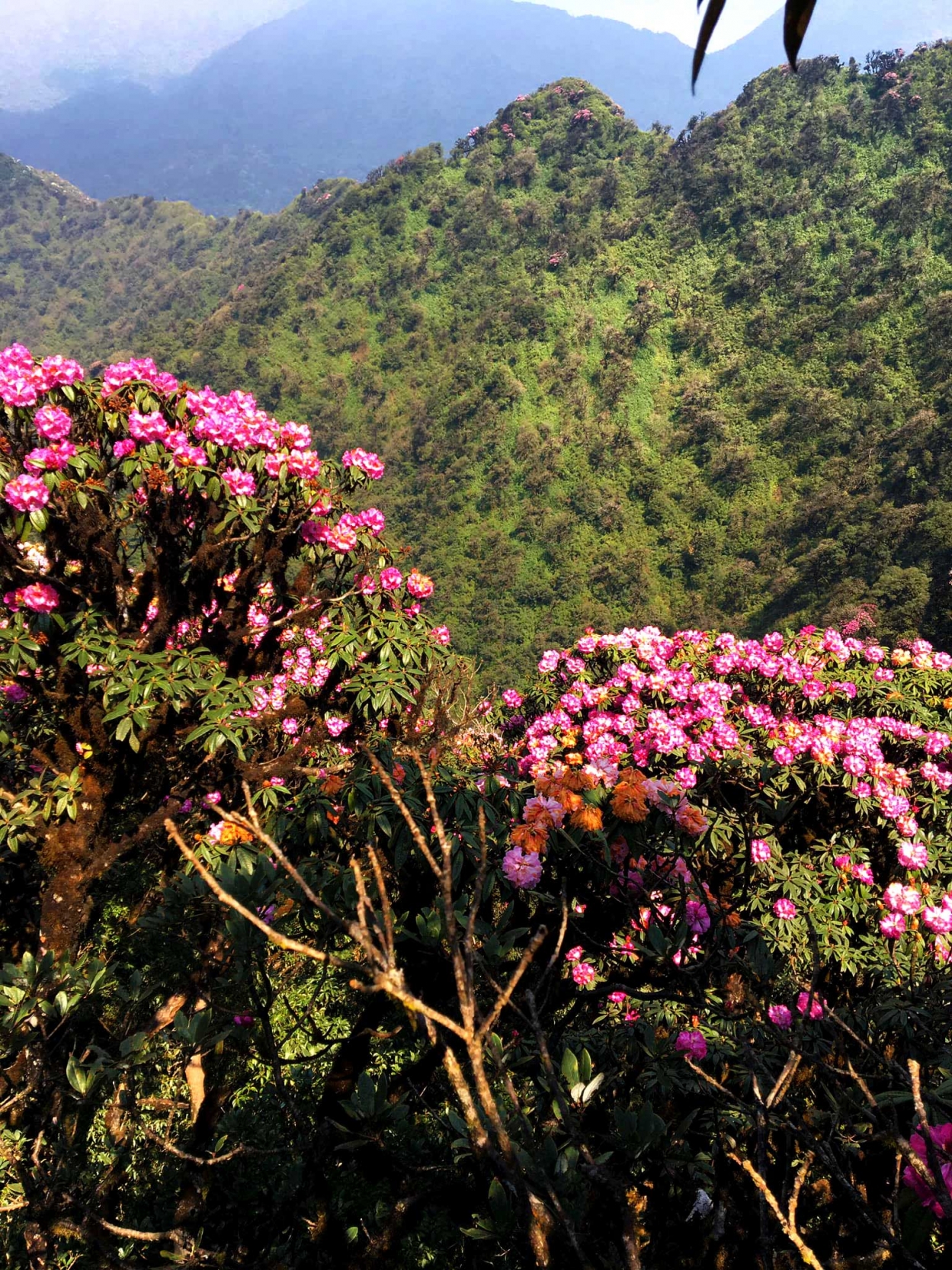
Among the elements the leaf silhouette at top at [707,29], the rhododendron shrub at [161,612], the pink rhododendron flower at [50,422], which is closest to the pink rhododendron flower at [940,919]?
the rhododendron shrub at [161,612]

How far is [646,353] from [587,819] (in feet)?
187

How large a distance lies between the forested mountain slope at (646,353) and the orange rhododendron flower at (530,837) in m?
22.2

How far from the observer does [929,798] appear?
539cm

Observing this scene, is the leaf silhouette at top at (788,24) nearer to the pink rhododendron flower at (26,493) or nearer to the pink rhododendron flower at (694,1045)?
the pink rhododendron flower at (694,1045)

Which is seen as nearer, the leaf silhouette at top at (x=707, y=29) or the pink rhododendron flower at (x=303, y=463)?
the leaf silhouette at top at (x=707, y=29)

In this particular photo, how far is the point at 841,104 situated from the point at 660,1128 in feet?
243

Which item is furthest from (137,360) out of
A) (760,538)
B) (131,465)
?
(760,538)

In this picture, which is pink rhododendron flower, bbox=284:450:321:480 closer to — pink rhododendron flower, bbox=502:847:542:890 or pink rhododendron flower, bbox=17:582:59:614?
pink rhododendron flower, bbox=17:582:59:614

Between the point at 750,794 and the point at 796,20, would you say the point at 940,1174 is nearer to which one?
the point at 796,20

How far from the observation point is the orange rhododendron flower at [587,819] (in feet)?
9.43

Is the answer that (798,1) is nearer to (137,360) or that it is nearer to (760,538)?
(137,360)

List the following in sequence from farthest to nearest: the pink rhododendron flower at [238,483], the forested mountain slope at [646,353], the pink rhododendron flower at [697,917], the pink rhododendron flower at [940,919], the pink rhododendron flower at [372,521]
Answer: the forested mountain slope at [646,353] → the pink rhododendron flower at [372,521] → the pink rhododendron flower at [940,919] → the pink rhododendron flower at [238,483] → the pink rhododendron flower at [697,917]

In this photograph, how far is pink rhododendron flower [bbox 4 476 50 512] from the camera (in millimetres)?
3709

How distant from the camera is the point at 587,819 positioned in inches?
114
